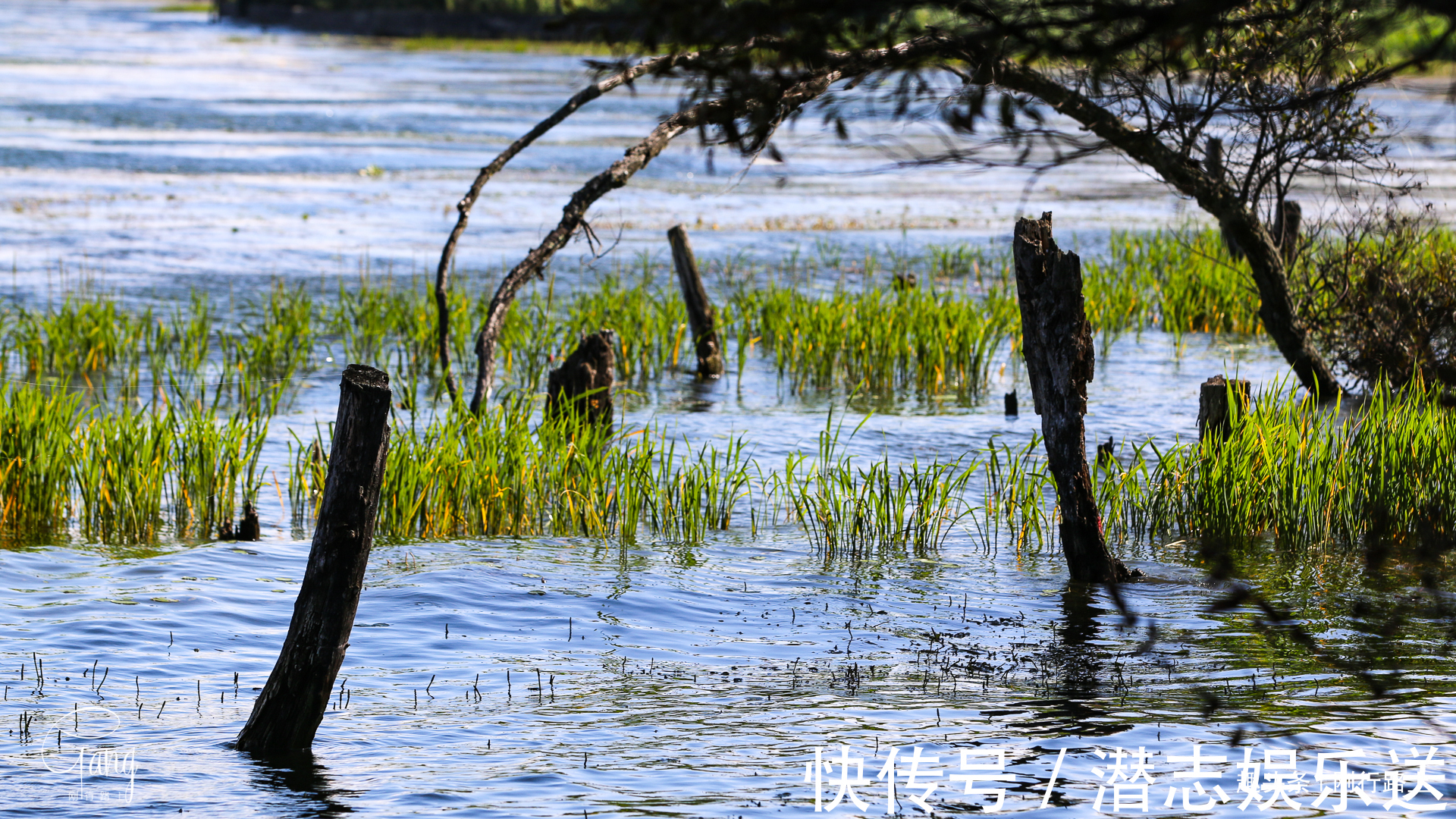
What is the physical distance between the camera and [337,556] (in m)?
5.20

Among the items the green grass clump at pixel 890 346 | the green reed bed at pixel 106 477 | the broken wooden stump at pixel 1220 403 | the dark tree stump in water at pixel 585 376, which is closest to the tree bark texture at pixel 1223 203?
the broken wooden stump at pixel 1220 403

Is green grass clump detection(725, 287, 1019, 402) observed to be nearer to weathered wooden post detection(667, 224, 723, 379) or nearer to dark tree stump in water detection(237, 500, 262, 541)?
weathered wooden post detection(667, 224, 723, 379)

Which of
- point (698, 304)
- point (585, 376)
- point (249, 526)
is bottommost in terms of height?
point (249, 526)

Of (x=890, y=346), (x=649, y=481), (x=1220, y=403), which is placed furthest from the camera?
(x=890, y=346)

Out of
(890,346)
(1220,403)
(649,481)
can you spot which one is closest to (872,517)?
(649,481)

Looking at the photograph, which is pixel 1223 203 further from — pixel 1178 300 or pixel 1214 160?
pixel 1178 300

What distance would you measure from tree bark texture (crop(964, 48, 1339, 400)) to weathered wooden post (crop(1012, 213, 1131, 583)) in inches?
54.4

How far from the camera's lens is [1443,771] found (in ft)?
17.0

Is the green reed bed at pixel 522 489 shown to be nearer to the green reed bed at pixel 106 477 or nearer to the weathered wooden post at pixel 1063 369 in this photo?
the green reed bed at pixel 106 477

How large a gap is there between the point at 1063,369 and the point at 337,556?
3839mm

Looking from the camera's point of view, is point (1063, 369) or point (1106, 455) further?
point (1106, 455)

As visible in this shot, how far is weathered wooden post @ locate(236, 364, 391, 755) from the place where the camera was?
517cm

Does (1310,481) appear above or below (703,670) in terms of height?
above

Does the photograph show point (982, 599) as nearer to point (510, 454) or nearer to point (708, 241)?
point (510, 454)
